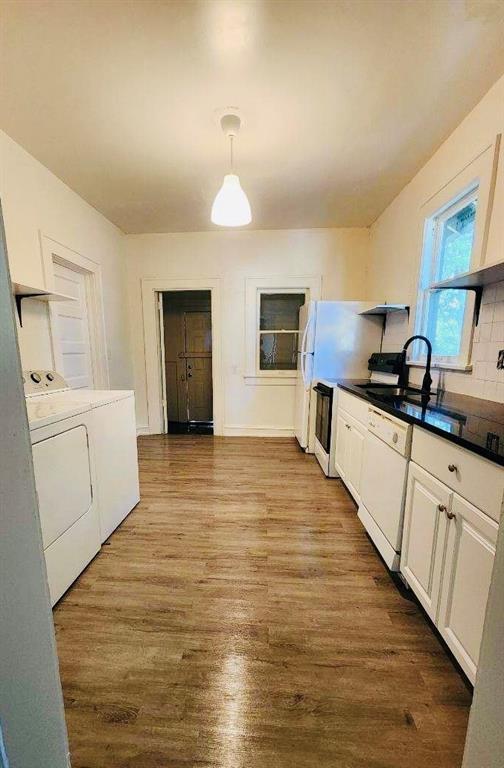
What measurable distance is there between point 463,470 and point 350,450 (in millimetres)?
1307

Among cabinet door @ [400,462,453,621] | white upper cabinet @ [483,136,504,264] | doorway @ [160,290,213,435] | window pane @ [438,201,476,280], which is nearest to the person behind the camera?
cabinet door @ [400,462,453,621]

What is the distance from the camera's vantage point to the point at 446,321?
220 cm

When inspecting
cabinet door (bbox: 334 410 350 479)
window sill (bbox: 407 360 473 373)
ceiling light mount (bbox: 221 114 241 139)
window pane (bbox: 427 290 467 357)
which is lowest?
cabinet door (bbox: 334 410 350 479)

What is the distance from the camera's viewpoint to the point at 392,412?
5.04 feet

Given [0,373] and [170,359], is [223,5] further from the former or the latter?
[170,359]

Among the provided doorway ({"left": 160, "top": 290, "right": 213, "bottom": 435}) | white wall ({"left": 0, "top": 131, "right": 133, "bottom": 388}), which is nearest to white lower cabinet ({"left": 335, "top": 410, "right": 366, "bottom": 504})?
white wall ({"left": 0, "top": 131, "right": 133, "bottom": 388})

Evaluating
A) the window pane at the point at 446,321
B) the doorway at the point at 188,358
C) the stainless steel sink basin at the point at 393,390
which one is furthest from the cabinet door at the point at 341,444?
the doorway at the point at 188,358

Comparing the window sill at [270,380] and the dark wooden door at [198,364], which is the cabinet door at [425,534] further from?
the dark wooden door at [198,364]

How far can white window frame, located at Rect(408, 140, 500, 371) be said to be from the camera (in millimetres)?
1669

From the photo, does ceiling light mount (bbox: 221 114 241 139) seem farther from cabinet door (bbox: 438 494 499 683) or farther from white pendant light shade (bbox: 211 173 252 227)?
cabinet door (bbox: 438 494 499 683)

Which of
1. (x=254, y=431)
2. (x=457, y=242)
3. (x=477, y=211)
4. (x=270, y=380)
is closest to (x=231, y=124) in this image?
(x=477, y=211)

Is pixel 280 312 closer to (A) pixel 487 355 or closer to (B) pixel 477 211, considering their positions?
(B) pixel 477 211

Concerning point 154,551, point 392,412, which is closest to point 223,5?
point 392,412

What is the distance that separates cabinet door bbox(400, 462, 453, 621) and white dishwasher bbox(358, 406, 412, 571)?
6 centimetres
